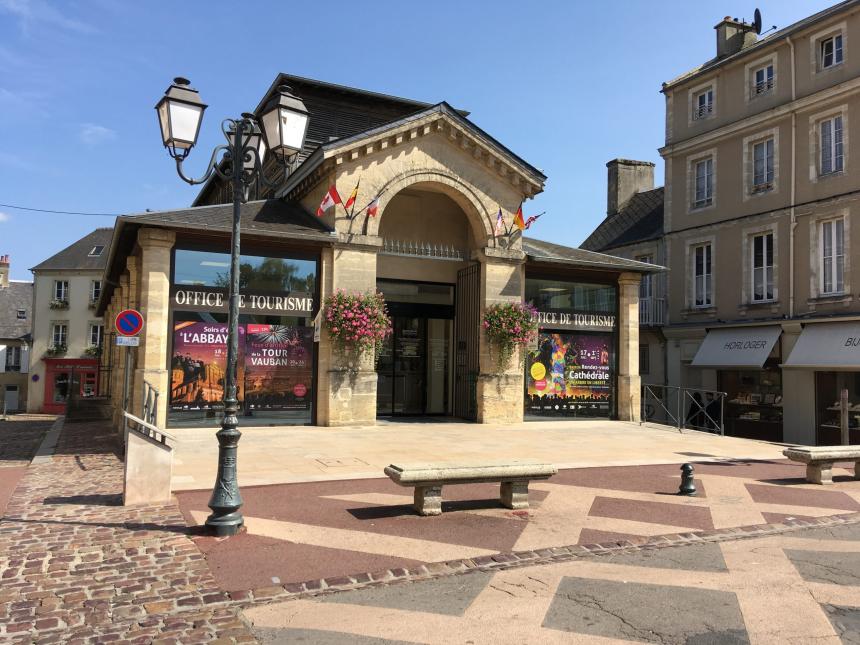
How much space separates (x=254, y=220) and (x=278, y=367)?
10.2 feet

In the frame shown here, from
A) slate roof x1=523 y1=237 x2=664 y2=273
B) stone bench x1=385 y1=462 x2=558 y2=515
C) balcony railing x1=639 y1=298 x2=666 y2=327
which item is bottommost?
stone bench x1=385 y1=462 x2=558 y2=515

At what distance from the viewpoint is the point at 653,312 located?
24.6 m

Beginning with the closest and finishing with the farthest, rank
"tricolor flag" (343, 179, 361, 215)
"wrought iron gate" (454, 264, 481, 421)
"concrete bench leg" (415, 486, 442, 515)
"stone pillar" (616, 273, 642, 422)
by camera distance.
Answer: "concrete bench leg" (415, 486, 442, 515), "tricolor flag" (343, 179, 361, 215), "wrought iron gate" (454, 264, 481, 421), "stone pillar" (616, 273, 642, 422)

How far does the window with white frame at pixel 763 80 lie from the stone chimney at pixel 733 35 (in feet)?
7.59

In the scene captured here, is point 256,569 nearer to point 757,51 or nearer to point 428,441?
point 428,441

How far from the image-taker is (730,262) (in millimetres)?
21812

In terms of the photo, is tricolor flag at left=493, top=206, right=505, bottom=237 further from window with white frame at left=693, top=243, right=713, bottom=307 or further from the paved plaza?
window with white frame at left=693, top=243, right=713, bottom=307

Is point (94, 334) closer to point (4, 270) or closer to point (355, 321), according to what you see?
point (4, 270)

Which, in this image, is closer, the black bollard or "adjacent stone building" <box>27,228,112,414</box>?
the black bollard

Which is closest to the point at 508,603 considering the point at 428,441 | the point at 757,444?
the point at 428,441

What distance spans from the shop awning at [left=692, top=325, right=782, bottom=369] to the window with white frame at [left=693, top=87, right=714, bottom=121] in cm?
756

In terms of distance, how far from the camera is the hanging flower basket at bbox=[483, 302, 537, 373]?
51.2ft

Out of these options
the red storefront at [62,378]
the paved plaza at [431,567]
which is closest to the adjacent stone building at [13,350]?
the red storefront at [62,378]

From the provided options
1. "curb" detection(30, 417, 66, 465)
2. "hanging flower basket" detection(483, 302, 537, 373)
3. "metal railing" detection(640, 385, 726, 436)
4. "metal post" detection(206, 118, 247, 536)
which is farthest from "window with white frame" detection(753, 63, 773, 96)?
"curb" detection(30, 417, 66, 465)
